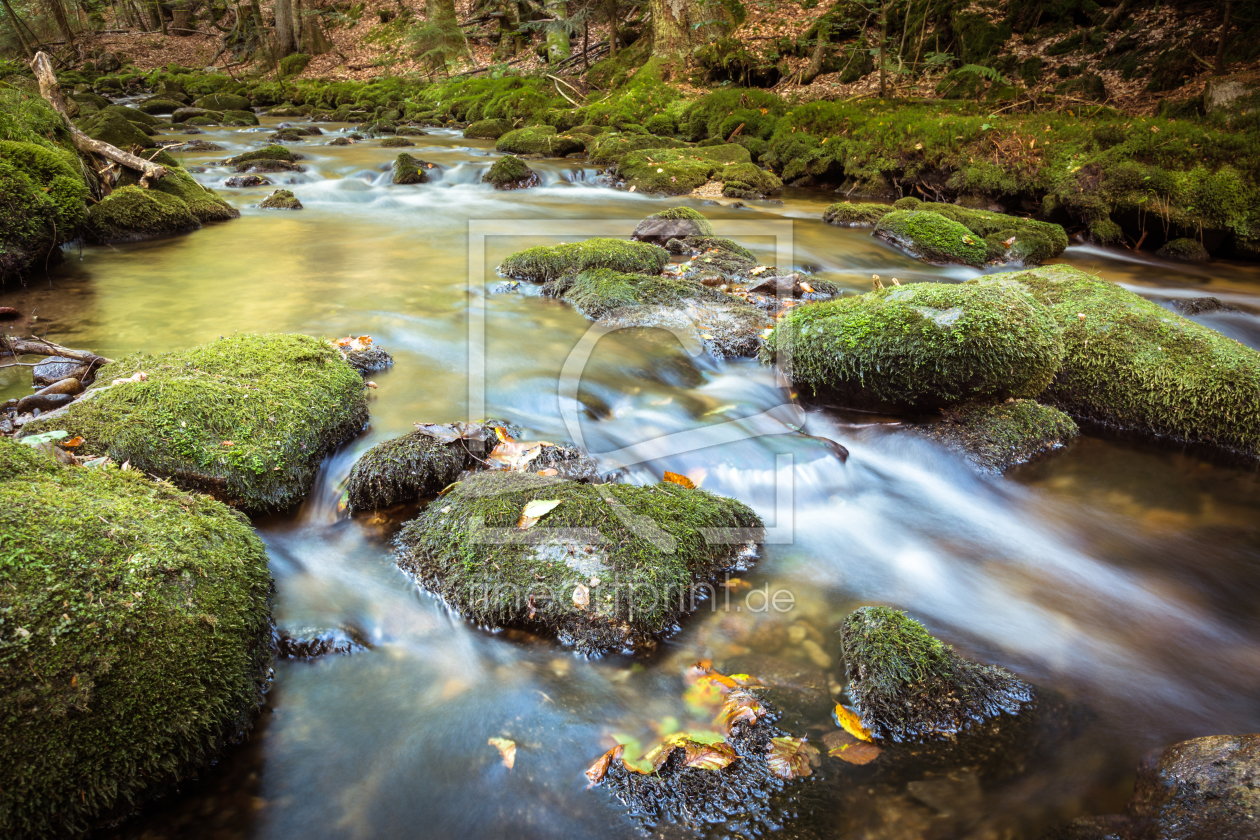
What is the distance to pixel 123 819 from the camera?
203 cm

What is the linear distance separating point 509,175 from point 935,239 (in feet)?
25.2

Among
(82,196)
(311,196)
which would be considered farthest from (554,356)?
(311,196)

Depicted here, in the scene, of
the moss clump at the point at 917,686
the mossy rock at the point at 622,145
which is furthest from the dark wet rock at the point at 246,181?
the moss clump at the point at 917,686

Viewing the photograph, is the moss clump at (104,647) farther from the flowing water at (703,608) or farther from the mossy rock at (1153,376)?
the mossy rock at (1153,376)

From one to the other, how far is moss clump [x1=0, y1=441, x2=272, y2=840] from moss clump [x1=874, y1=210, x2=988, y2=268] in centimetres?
830

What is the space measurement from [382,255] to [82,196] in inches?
126

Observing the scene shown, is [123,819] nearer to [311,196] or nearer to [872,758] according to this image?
[872,758]

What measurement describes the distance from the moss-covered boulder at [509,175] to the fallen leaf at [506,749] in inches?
450

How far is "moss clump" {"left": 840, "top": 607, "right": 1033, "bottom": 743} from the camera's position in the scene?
2455 millimetres

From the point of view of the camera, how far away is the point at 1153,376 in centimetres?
461

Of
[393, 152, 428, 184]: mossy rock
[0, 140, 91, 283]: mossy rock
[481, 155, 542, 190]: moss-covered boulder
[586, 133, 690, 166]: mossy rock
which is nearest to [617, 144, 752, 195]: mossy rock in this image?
[586, 133, 690, 166]: mossy rock

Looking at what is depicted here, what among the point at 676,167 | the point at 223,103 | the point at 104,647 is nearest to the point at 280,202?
the point at 676,167

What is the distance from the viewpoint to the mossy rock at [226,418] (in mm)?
3244

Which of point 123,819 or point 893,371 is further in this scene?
point 893,371
